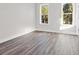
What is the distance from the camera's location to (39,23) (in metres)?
7.39

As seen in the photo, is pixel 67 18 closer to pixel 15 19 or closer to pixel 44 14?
pixel 44 14

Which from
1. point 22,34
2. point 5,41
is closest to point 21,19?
point 22,34

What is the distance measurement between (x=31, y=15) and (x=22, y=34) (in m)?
1.37

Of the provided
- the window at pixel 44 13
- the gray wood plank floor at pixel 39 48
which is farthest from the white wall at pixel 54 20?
the gray wood plank floor at pixel 39 48

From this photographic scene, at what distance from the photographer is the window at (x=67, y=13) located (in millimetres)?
6505

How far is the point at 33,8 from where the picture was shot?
7.17 m

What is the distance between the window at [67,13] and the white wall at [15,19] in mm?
1656

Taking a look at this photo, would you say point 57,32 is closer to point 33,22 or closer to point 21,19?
point 33,22

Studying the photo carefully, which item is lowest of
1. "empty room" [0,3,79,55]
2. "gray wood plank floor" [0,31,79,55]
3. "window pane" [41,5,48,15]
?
"gray wood plank floor" [0,31,79,55]

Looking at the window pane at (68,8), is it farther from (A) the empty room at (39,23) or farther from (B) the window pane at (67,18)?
(B) the window pane at (67,18)

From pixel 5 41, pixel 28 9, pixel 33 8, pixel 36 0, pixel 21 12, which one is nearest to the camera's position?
pixel 36 0

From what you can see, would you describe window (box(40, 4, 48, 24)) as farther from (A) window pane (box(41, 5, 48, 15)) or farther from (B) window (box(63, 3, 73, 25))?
(B) window (box(63, 3, 73, 25))

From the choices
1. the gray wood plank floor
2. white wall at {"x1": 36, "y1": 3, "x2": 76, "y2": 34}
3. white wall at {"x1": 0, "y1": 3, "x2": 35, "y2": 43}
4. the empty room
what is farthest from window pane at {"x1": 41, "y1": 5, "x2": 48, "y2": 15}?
the gray wood plank floor

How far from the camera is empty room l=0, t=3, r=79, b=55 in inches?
194
